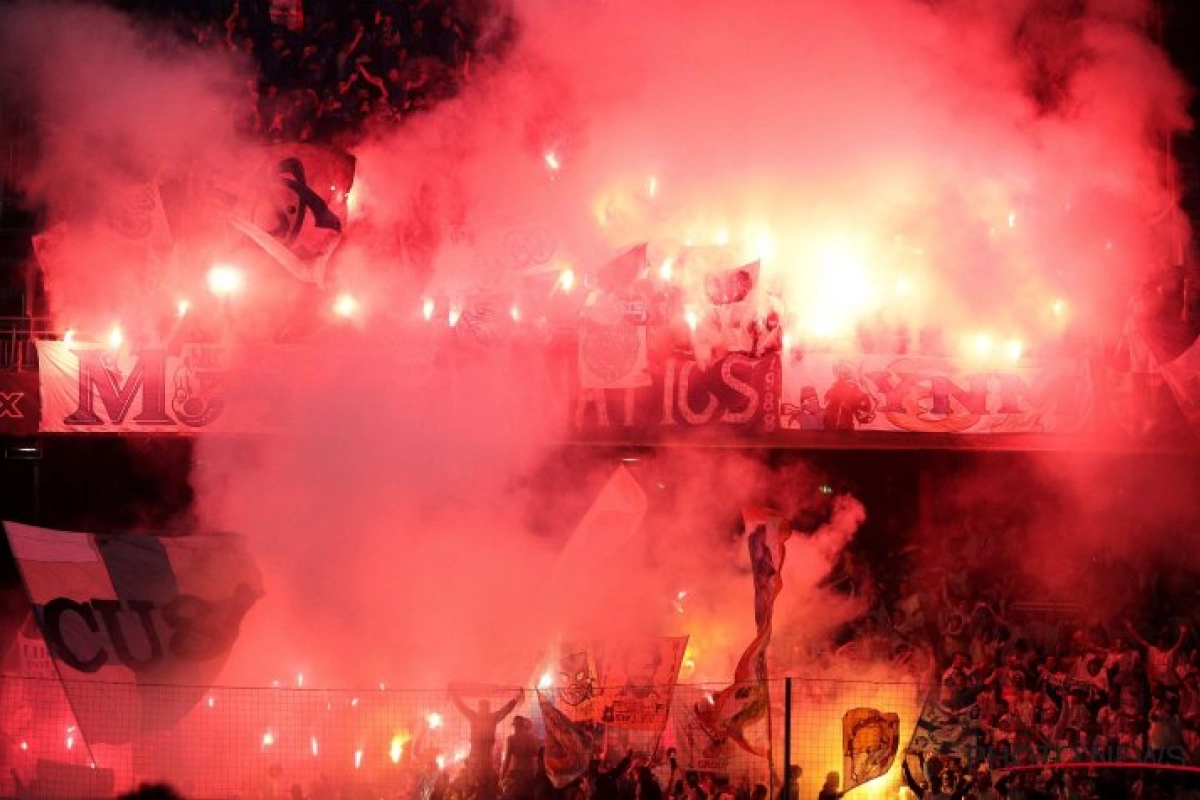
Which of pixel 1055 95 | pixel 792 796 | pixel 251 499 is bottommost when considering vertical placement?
pixel 792 796

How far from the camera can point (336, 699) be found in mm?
7418

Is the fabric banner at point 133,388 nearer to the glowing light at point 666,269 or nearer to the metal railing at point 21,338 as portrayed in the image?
the metal railing at point 21,338

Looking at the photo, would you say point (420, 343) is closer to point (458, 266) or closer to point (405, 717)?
point (458, 266)

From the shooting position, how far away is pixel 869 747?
6977 mm

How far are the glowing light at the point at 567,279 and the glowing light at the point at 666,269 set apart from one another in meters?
0.66

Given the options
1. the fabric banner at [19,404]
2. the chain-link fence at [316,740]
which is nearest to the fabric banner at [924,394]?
the chain-link fence at [316,740]

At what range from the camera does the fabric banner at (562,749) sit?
700 cm

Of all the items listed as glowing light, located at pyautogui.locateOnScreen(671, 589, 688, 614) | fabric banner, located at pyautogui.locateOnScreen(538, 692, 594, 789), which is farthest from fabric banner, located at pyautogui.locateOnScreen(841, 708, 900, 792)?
glowing light, located at pyautogui.locateOnScreen(671, 589, 688, 614)

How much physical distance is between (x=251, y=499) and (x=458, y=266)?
237 centimetres

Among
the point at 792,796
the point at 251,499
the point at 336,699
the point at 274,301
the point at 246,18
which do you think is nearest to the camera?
the point at 792,796

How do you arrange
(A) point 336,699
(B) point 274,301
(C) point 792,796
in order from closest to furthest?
(C) point 792,796 → (A) point 336,699 → (B) point 274,301

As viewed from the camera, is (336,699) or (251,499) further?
(251,499)

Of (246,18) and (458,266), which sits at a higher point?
(246,18)

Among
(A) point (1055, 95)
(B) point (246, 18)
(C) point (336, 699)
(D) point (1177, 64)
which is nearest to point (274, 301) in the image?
(B) point (246, 18)
